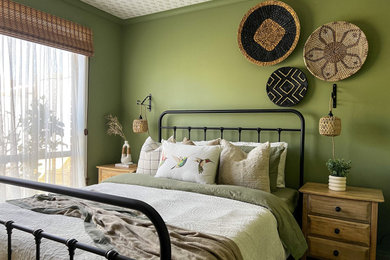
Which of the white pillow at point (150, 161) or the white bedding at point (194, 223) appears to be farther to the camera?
the white pillow at point (150, 161)

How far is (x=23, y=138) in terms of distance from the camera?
2615mm

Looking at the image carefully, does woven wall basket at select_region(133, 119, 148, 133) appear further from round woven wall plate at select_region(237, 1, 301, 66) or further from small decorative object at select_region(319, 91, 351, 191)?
small decorative object at select_region(319, 91, 351, 191)

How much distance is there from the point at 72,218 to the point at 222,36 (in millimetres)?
2375

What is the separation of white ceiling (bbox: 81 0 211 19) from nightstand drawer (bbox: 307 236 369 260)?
2647mm

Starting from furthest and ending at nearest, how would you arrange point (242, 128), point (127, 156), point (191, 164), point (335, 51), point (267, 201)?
point (127, 156), point (242, 128), point (335, 51), point (191, 164), point (267, 201)

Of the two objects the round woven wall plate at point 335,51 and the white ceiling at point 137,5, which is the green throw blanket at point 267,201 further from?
the white ceiling at point 137,5

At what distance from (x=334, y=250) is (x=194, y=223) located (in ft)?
4.19

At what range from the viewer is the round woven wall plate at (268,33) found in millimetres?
2637

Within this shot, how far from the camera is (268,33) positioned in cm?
275

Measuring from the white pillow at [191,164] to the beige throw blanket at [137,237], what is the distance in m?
0.74

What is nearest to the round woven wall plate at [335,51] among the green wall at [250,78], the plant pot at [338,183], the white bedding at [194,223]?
the green wall at [250,78]

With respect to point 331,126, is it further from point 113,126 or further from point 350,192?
point 113,126

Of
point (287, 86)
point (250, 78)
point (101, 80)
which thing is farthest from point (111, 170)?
point (287, 86)

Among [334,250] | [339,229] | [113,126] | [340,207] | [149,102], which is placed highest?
[149,102]
